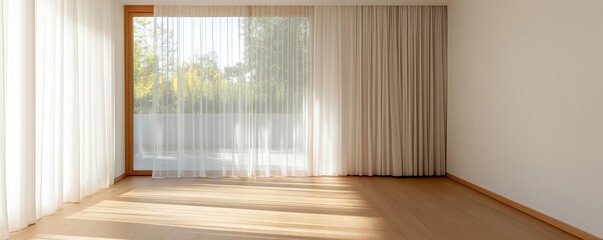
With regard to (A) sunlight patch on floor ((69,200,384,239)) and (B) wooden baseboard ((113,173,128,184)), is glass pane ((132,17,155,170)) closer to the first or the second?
(B) wooden baseboard ((113,173,128,184))

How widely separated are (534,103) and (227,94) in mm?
3512

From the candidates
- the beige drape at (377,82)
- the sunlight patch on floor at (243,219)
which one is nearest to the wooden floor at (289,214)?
the sunlight patch on floor at (243,219)

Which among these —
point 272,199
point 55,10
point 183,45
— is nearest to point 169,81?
point 183,45

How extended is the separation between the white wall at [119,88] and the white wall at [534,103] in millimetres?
4193

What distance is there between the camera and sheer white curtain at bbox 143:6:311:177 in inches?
218

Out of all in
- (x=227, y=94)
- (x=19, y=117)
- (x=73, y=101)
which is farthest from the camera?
(x=227, y=94)

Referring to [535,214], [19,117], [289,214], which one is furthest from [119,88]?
[535,214]

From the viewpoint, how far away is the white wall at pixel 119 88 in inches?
209

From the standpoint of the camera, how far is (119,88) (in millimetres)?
5379

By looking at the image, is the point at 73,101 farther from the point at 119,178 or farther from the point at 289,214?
the point at 289,214

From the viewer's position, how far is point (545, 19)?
3.46 metres

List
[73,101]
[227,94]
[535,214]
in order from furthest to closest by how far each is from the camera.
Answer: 1. [227,94]
2. [73,101]
3. [535,214]

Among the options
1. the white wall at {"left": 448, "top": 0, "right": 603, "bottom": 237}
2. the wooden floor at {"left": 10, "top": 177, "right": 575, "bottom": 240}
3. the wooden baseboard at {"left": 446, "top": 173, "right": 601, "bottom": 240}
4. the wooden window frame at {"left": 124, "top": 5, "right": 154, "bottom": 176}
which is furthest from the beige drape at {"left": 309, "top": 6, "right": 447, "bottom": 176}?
the wooden window frame at {"left": 124, "top": 5, "right": 154, "bottom": 176}

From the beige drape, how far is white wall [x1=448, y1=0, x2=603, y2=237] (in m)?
0.40
